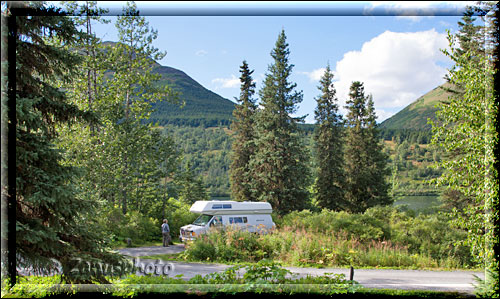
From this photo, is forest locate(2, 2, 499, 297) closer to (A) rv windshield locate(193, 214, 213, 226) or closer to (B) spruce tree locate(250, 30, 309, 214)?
(B) spruce tree locate(250, 30, 309, 214)

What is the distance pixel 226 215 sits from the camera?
52.6 feet

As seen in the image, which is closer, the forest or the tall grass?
the forest

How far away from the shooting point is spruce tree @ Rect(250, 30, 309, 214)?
84.8ft

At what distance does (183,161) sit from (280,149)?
8571 mm

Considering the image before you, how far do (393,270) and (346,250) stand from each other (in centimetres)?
171

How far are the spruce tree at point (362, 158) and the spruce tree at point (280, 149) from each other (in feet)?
20.8

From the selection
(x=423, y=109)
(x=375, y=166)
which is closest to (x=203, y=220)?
(x=423, y=109)

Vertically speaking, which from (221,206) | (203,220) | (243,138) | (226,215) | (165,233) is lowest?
(165,233)

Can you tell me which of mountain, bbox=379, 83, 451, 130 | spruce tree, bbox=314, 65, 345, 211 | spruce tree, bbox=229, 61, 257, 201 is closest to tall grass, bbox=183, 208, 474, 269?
mountain, bbox=379, 83, 451, 130

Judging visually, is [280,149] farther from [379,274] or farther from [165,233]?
[379,274]

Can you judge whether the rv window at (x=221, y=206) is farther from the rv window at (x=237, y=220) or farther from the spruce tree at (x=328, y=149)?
the spruce tree at (x=328, y=149)

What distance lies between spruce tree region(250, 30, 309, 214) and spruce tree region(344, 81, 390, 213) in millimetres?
6349

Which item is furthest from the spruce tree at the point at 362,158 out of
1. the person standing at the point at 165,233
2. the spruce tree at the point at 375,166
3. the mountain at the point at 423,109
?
the person standing at the point at 165,233

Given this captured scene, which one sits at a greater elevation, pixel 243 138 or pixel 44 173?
pixel 243 138
